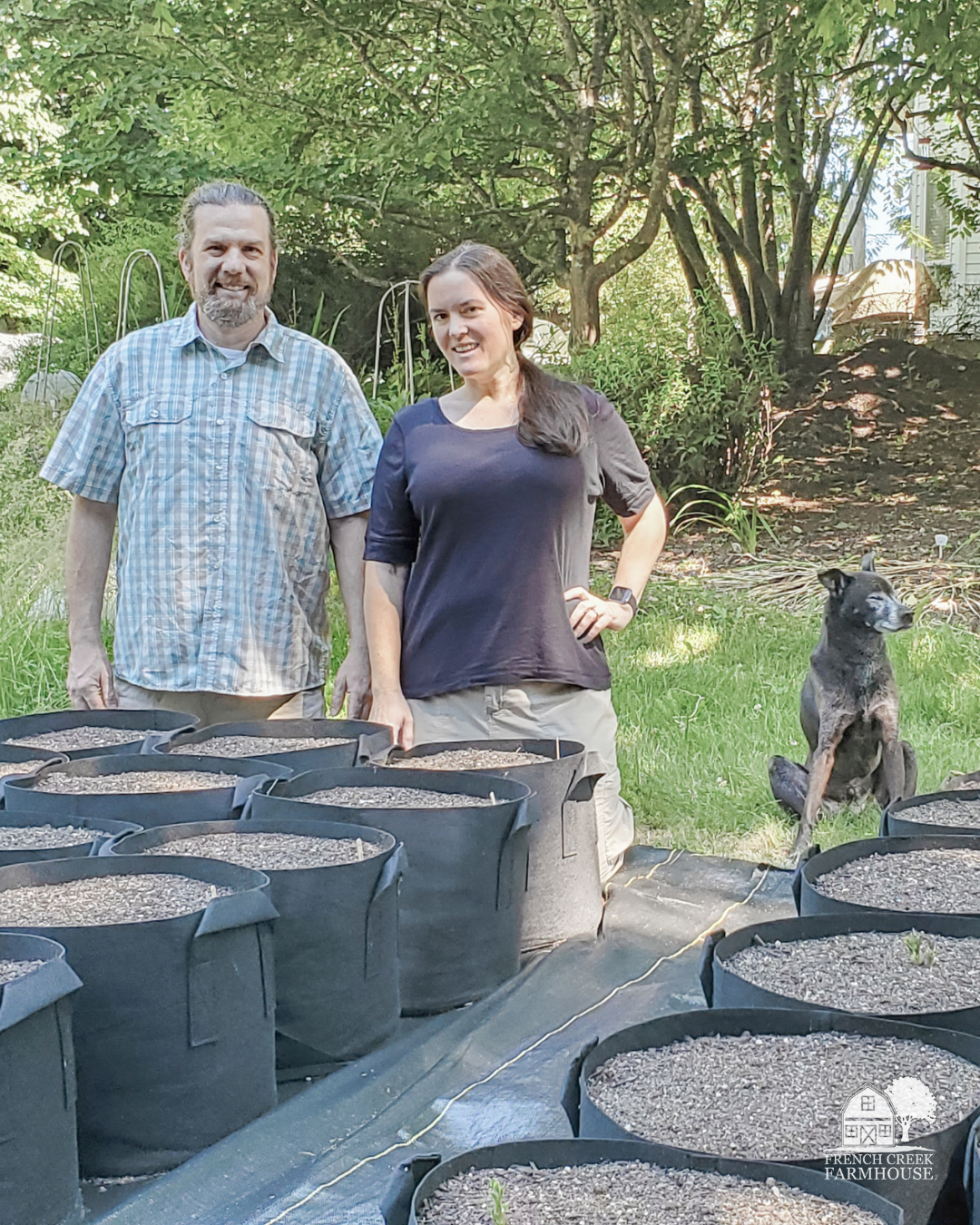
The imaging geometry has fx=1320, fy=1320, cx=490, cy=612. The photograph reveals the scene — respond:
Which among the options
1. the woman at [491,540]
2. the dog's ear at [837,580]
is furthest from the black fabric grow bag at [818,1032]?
the dog's ear at [837,580]

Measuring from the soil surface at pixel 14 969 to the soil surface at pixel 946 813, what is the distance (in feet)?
5.73

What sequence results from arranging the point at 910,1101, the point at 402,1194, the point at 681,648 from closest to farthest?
1. the point at 402,1194
2. the point at 910,1101
3. the point at 681,648

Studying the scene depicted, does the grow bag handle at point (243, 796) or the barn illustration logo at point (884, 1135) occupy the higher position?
the grow bag handle at point (243, 796)

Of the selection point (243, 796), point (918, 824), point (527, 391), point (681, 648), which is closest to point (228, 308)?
point (527, 391)

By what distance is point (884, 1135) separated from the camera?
57.0 inches

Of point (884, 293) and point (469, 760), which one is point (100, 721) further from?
point (884, 293)

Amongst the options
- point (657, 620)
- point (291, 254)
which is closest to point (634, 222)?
point (291, 254)

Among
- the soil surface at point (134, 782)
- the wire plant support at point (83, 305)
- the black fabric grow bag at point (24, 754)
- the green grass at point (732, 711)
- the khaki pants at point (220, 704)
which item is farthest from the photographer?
the wire plant support at point (83, 305)

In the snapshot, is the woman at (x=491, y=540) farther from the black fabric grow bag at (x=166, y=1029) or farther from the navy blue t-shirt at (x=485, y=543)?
the black fabric grow bag at (x=166, y=1029)

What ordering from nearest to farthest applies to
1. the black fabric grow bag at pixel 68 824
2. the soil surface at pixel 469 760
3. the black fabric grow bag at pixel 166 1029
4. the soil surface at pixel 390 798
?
the black fabric grow bag at pixel 166 1029 → the black fabric grow bag at pixel 68 824 → the soil surface at pixel 390 798 → the soil surface at pixel 469 760

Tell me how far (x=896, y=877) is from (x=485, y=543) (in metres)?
1.27

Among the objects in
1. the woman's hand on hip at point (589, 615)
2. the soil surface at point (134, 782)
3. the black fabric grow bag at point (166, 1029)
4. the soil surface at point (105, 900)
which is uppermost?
the woman's hand on hip at point (589, 615)

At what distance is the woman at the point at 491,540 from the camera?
10.2 feet

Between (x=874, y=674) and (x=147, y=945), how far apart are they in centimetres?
271
